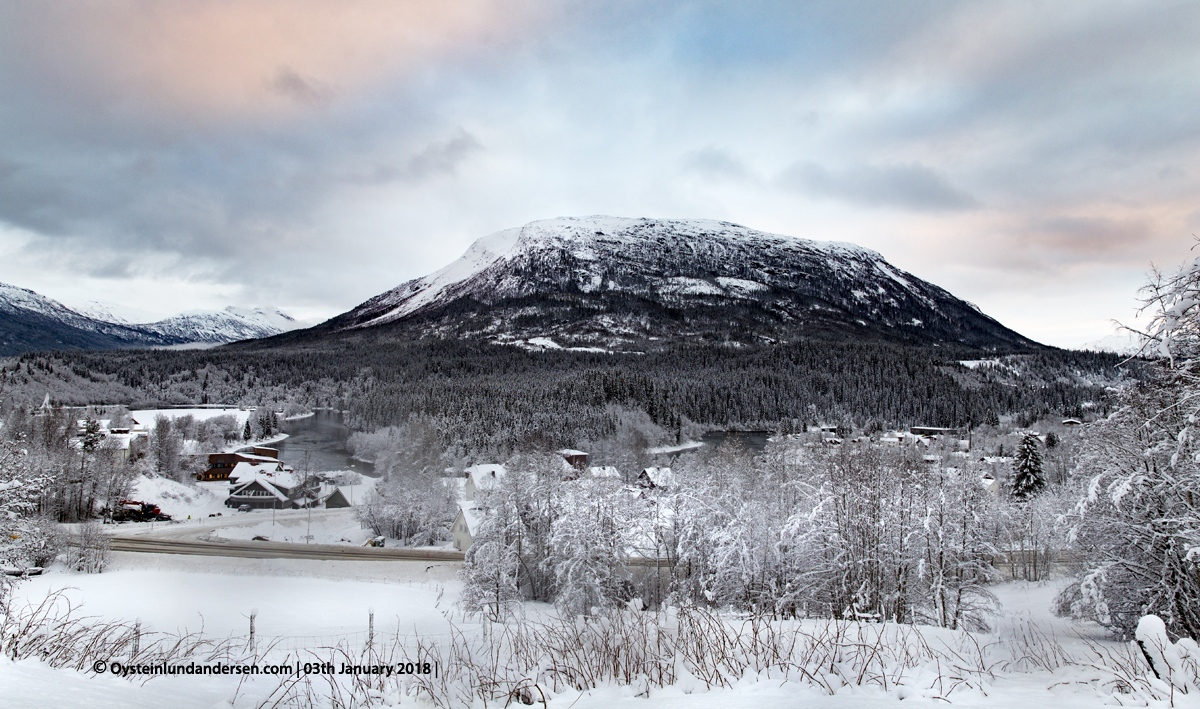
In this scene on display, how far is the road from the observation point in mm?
31797

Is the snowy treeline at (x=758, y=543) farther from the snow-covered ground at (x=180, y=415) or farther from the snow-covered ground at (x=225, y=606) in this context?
the snow-covered ground at (x=180, y=415)

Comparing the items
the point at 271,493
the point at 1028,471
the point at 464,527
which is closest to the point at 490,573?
the point at 464,527

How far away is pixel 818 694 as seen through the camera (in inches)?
162

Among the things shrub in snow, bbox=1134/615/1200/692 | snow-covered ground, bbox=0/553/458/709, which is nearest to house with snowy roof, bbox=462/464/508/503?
snow-covered ground, bbox=0/553/458/709

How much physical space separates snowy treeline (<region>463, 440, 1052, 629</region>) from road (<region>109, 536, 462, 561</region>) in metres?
10.9

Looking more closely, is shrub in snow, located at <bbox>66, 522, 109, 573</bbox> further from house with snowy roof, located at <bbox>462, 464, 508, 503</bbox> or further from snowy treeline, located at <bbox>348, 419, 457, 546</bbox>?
house with snowy roof, located at <bbox>462, 464, 508, 503</bbox>

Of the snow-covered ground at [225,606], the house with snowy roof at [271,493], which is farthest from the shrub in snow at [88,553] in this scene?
the house with snowy roof at [271,493]

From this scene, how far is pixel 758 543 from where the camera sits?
84.1 feet

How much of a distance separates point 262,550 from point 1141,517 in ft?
124

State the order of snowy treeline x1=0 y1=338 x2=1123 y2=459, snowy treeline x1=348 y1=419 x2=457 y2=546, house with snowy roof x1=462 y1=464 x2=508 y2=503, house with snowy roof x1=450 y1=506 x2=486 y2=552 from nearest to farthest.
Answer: house with snowy roof x1=450 y1=506 x2=486 y2=552, snowy treeline x1=348 y1=419 x2=457 y2=546, house with snowy roof x1=462 y1=464 x2=508 y2=503, snowy treeline x1=0 y1=338 x2=1123 y2=459

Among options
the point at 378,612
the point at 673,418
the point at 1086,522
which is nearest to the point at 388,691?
the point at 1086,522

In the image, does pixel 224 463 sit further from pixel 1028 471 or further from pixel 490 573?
pixel 1028 471

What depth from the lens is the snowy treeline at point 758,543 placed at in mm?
20859

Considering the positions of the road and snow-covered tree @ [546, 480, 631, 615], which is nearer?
snow-covered tree @ [546, 480, 631, 615]
